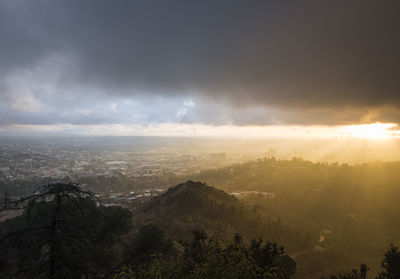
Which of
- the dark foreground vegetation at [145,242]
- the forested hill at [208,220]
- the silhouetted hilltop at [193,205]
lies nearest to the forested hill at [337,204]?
the forested hill at [208,220]

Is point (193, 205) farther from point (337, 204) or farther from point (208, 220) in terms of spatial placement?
point (337, 204)

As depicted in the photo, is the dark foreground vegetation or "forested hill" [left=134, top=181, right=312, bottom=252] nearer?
Answer: the dark foreground vegetation

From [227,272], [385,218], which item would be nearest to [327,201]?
[385,218]

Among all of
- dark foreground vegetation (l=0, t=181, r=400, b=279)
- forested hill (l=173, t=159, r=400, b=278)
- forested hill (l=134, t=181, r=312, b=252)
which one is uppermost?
dark foreground vegetation (l=0, t=181, r=400, b=279)

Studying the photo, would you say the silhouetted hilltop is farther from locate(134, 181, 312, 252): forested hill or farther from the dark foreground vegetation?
the dark foreground vegetation

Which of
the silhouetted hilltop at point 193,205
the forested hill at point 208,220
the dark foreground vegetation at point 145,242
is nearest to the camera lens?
the dark foreground vegetation at point 145,242

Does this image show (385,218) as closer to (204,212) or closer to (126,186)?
(204,212)

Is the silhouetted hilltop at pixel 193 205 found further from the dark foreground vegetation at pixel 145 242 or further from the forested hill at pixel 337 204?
the forested hill at pixel 337 204

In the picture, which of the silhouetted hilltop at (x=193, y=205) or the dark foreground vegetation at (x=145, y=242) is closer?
the dark foreground vegetation at (x=145, y=242)

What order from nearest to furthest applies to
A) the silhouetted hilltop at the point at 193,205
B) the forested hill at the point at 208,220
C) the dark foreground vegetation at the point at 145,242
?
the dark foreground vegetation at the point at 145,242, the forested hill at the point at 208,220, the silhouetted hilltop at the point at 193,205

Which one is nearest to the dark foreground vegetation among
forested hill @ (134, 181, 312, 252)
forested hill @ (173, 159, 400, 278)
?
forested hill @ (134, 181, 312, 252)
